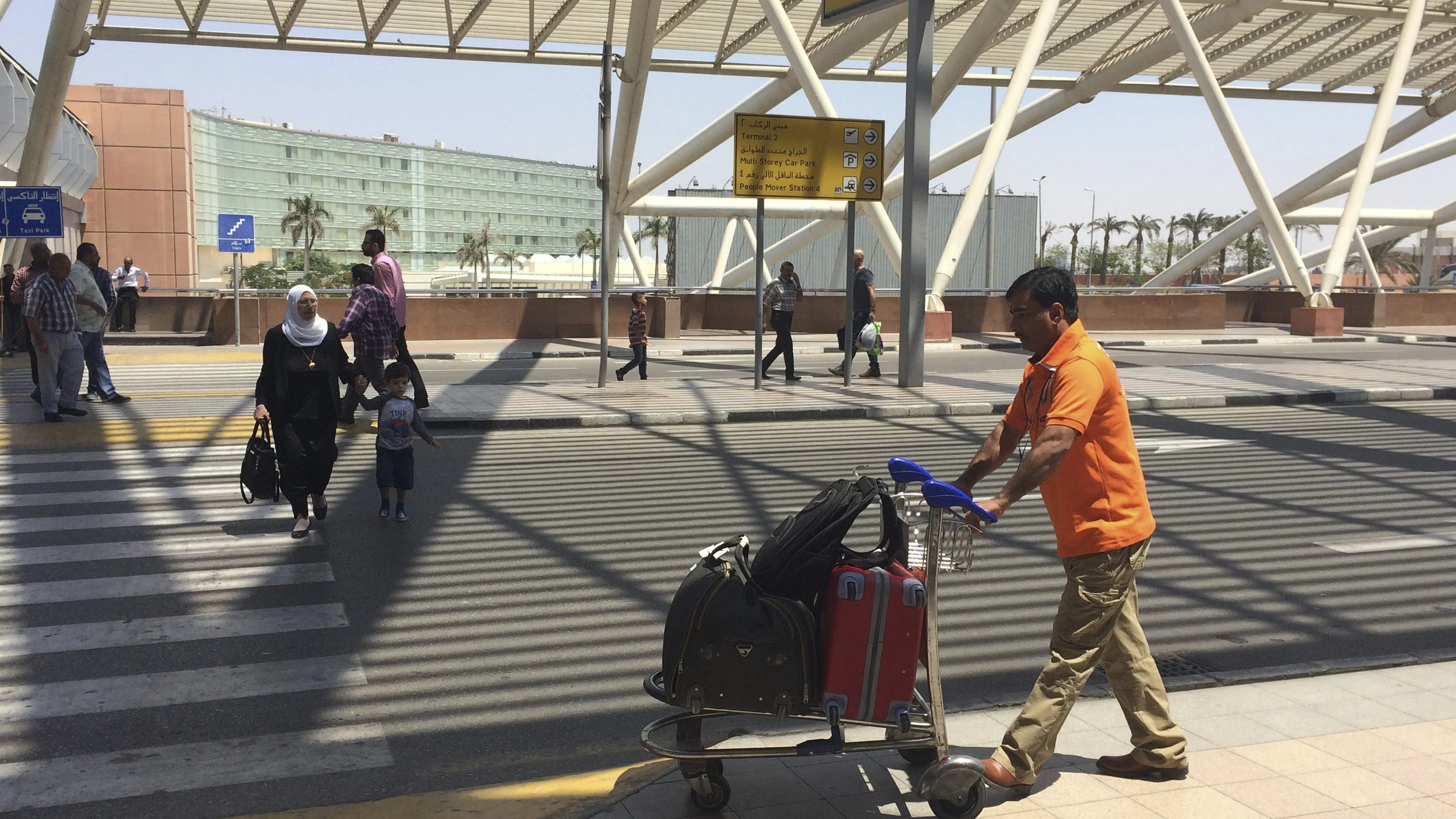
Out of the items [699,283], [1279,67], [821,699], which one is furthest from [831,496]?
[699,283]

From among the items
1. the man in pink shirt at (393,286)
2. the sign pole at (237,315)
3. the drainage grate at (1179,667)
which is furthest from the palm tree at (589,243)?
the drainage grate at (1179,667)

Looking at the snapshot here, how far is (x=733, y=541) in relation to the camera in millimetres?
4199

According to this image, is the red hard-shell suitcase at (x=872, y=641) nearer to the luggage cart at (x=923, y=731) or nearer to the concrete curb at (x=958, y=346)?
the luggage cart at (x=923, y=731)

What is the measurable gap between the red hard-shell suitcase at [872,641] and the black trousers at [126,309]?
25114mm

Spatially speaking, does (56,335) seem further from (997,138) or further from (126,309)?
(997,138)

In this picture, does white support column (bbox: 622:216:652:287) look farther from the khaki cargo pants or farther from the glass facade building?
the glass facade building

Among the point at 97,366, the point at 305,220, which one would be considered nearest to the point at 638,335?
the point at 97,366

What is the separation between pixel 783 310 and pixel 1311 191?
28500 millimetres

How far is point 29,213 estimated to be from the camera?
18.3 meters

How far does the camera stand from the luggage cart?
3.91 meters

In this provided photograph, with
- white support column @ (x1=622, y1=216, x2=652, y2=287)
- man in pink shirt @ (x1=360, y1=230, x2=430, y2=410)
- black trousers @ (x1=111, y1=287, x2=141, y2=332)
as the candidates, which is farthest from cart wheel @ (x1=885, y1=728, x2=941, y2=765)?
white support column @ (x1=622, y1=216, x2=652, y2=287)

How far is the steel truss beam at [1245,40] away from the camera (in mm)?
35438

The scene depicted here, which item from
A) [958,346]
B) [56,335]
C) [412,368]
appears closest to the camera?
[412,368]

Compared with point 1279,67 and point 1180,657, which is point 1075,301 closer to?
point 1180,657
